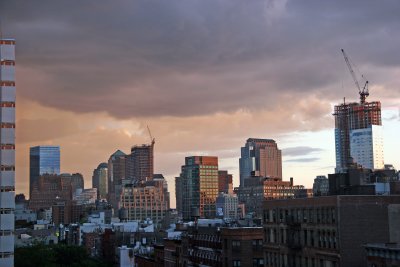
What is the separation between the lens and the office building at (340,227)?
88.2 meters

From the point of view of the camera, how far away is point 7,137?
111500 mm

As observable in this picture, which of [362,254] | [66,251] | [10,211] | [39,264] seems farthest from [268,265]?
[66,251]

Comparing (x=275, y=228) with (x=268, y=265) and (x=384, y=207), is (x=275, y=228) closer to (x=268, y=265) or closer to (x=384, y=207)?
(x=268, y=265)

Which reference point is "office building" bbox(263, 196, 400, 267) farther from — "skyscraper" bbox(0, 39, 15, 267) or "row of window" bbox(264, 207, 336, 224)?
"skyscraper" bbox(0, 39, 15, 267)

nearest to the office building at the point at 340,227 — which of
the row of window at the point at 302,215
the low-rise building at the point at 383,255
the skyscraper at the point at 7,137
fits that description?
the row of window at the point at 302,215

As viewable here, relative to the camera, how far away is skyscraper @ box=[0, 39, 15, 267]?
110m

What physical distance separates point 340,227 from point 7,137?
51753mm

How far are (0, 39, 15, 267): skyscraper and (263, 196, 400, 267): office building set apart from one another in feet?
136

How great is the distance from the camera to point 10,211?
111 meters

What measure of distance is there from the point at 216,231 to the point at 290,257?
1107 inches

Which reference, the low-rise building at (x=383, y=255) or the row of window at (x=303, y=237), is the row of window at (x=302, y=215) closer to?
the row of window at (x=303, y=237)

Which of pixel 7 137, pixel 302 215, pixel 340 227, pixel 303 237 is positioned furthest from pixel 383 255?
pixel 7 137

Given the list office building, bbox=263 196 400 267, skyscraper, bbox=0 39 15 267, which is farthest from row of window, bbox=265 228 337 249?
skyscraper, bbox=0 39 15 267

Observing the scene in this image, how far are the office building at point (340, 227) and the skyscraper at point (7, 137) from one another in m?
41.5
